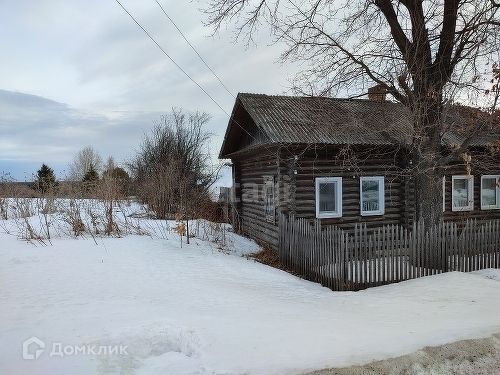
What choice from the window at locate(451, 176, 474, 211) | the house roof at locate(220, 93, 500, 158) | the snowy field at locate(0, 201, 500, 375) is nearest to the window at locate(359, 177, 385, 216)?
the house roof at locate(220, 93, 500, 158)

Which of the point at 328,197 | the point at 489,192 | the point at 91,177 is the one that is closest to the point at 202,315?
the point at 328,197

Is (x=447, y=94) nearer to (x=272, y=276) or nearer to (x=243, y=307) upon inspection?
(x=272, y=276)

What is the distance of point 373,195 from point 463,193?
4690 millimetres

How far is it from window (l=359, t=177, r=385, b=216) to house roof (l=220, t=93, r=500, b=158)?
5.22ft

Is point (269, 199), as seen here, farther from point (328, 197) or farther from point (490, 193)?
point (490, 193)

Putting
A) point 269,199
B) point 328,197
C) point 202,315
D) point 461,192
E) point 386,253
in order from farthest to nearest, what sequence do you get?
point 461,192
point 269,199
point 328,197
point 386,253
point 202,315

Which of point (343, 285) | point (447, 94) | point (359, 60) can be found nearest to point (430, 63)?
point (447, 94)

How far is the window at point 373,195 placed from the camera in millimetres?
13320

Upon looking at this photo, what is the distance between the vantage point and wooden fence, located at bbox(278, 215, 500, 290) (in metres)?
8.66

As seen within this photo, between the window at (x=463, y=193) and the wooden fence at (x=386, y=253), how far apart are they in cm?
491

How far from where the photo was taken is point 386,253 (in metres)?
8.86

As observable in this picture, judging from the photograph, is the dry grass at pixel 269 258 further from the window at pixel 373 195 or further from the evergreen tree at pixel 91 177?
the evergreen tree at pixel 91 177

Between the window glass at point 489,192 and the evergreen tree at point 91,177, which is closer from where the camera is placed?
the window glass at point 489,192

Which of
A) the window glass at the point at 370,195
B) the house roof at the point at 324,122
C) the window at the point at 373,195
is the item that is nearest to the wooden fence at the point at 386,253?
the house roof at the point at 324,122
